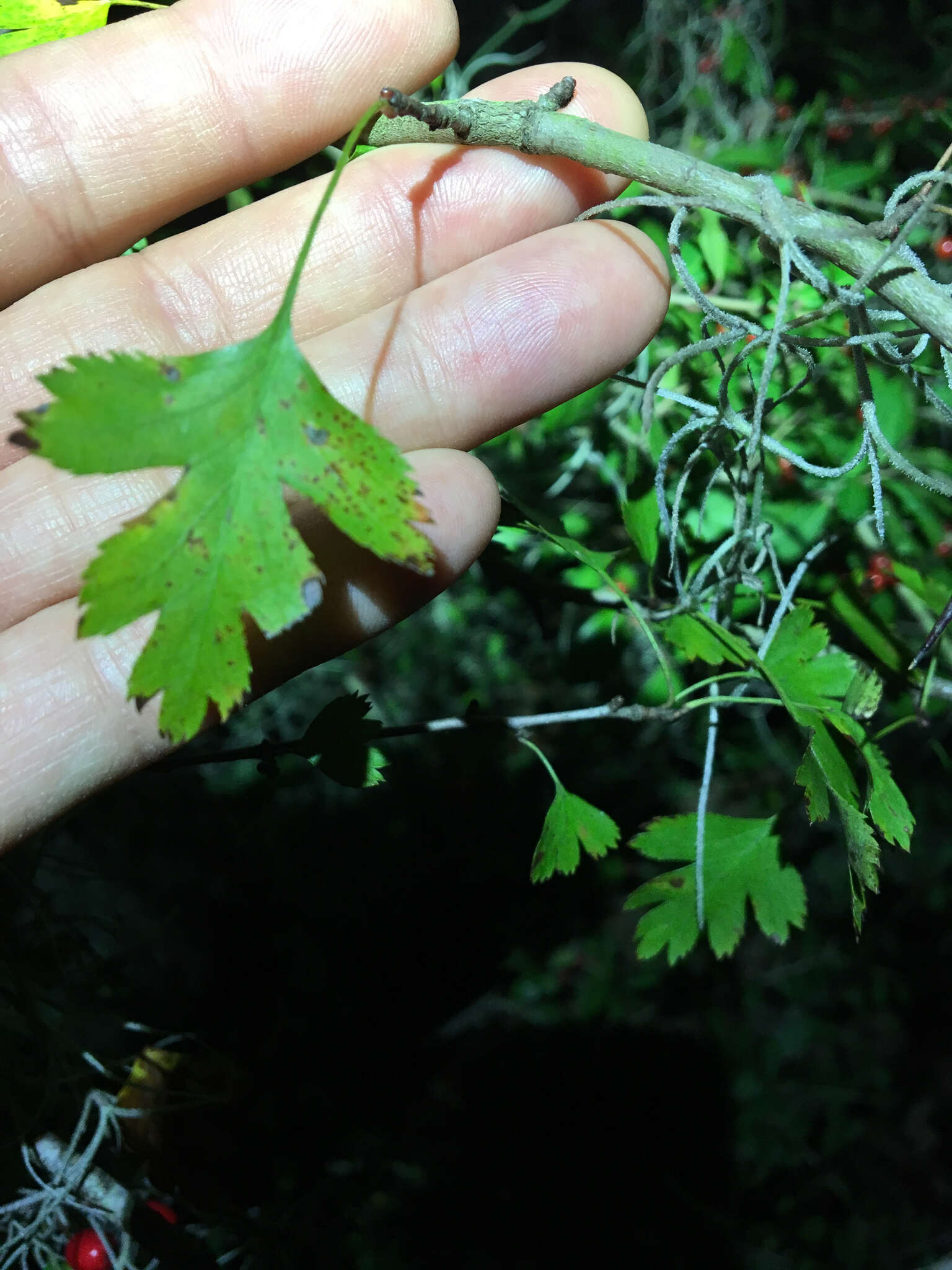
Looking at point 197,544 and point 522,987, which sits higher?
point 197,544

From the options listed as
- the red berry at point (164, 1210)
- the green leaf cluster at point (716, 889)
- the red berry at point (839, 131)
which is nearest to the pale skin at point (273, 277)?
the green leaf cluster at point (716, 889)

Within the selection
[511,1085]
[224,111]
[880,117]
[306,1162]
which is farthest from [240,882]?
[880,117]

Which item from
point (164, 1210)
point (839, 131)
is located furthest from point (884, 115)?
point (164, 1210)

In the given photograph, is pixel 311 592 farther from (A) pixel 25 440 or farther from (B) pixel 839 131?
(B) pixel 839 131

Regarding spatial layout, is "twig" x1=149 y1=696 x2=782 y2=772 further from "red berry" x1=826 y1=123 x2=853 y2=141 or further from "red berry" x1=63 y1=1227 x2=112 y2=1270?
"red berry" x1=826 y1=123 x2=853 y2=141

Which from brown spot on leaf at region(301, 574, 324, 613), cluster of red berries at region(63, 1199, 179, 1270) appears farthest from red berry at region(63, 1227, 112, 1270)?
brown spot on leaf at region(301, 574, 324, 613)

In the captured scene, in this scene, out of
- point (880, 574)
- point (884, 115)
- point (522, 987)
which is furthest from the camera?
point (522, 987)

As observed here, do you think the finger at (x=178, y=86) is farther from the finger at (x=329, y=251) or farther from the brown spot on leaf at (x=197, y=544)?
the brown spot on leaf at (x=197, y=544)
